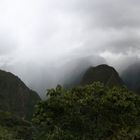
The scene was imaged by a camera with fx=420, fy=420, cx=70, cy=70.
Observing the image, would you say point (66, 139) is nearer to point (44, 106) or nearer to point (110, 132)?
point (44, 106)

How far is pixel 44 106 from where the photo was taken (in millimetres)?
39438

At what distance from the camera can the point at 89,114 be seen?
40.8m

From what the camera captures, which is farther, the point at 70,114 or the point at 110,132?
the point at 110,132

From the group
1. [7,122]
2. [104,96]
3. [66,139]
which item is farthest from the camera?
[7,122]

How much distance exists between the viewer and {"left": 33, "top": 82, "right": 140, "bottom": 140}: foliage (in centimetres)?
3900

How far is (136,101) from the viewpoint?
42.8 metres

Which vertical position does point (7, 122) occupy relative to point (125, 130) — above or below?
above

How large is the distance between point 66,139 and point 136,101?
928 cm

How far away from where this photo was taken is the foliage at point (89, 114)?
128ft

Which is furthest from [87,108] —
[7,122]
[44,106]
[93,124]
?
[7,122]

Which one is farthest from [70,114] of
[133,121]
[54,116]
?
[133,121]

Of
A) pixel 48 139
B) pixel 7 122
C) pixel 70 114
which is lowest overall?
pixel 48 139

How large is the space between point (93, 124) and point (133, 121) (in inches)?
182

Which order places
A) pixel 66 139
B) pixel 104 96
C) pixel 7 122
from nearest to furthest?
pixel 66 139 < pixel 104 96 < pixel 7 122
